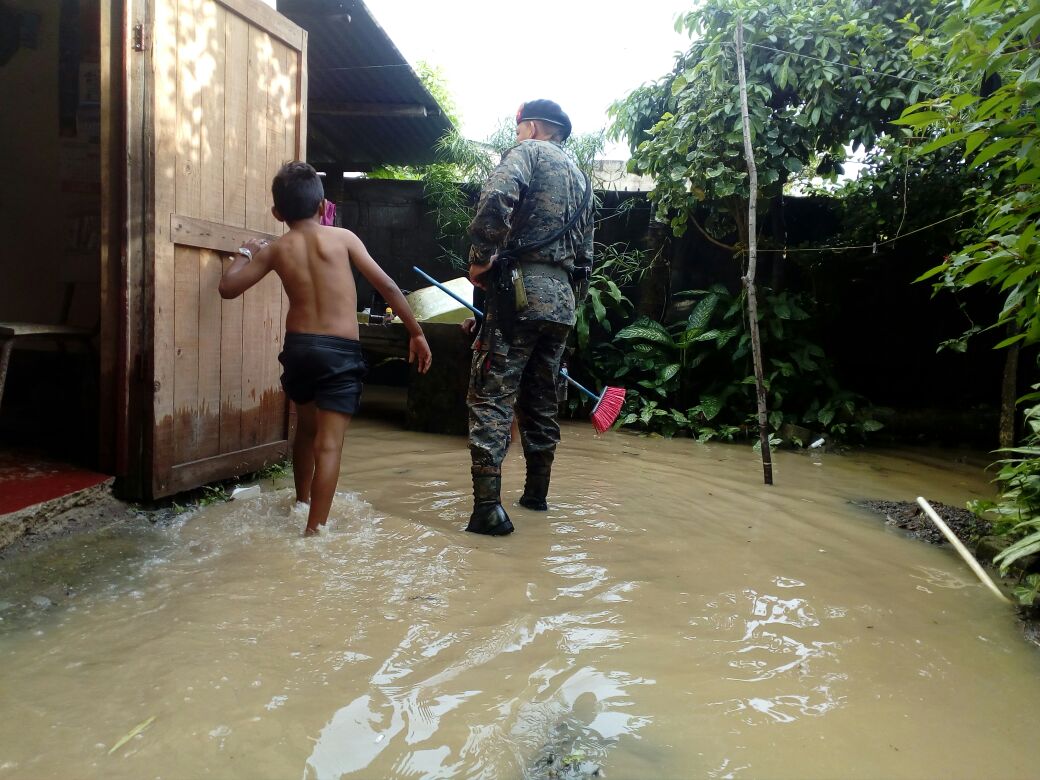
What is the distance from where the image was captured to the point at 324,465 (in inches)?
123

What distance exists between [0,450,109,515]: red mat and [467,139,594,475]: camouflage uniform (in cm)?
178

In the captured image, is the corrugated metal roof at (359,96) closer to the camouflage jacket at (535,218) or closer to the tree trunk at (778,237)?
the camouflage jacket at (535,218)

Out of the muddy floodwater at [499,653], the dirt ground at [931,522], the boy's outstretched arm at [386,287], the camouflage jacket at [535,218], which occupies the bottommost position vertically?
the muddy floodwater at [499,653]

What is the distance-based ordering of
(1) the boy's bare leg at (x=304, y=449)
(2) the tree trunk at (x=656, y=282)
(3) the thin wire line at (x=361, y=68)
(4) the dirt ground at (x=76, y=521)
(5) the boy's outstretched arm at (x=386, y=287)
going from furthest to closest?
(2) the tree trunk at (x=656, y=282) → (3) the thin wire line at (x=361, y=68) → (1) the boy's bare leg at (x=304, y=449) → (5) the boy's outstretched arm at (x=386, y=287) → (4) the dirt ground at (x=76, y=521)

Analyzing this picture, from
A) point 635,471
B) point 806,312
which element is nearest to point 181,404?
point 635,471

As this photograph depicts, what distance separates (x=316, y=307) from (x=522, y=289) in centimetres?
97

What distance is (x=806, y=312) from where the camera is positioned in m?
7.20

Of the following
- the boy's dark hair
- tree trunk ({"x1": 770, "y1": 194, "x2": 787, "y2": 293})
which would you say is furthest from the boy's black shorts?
tree trunk ({"x1": 770, "y1": 194, "x2": 787, "y2": 293})

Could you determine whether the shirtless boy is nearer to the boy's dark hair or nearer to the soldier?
the boy's dark hair

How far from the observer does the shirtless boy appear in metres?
3.15

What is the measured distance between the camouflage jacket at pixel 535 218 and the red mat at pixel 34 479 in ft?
6.86

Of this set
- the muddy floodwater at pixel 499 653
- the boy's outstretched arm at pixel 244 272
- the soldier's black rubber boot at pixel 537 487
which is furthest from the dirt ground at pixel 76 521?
the soldier's black rubber boot at pixel 537 487

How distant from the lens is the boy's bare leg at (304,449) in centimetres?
338

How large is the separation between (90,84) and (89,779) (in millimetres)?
4067
